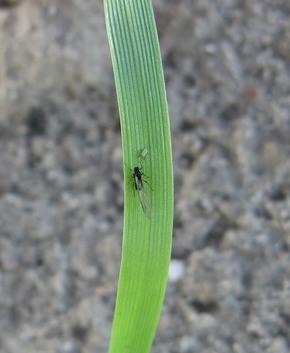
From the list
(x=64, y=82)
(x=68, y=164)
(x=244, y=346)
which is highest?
(x=64, y=82)

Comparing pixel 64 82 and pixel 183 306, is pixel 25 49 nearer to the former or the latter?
pixel 64 82

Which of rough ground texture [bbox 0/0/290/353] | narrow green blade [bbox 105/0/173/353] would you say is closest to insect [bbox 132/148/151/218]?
narrow green blade [bbox 105/0/173/353]

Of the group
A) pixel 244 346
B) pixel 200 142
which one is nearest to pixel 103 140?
pixel 200 142

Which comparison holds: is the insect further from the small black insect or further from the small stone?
the small stone

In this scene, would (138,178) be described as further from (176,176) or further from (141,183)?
(176,176)

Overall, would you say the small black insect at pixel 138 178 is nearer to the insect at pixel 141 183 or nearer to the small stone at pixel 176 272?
the insect at pixel 141 183
